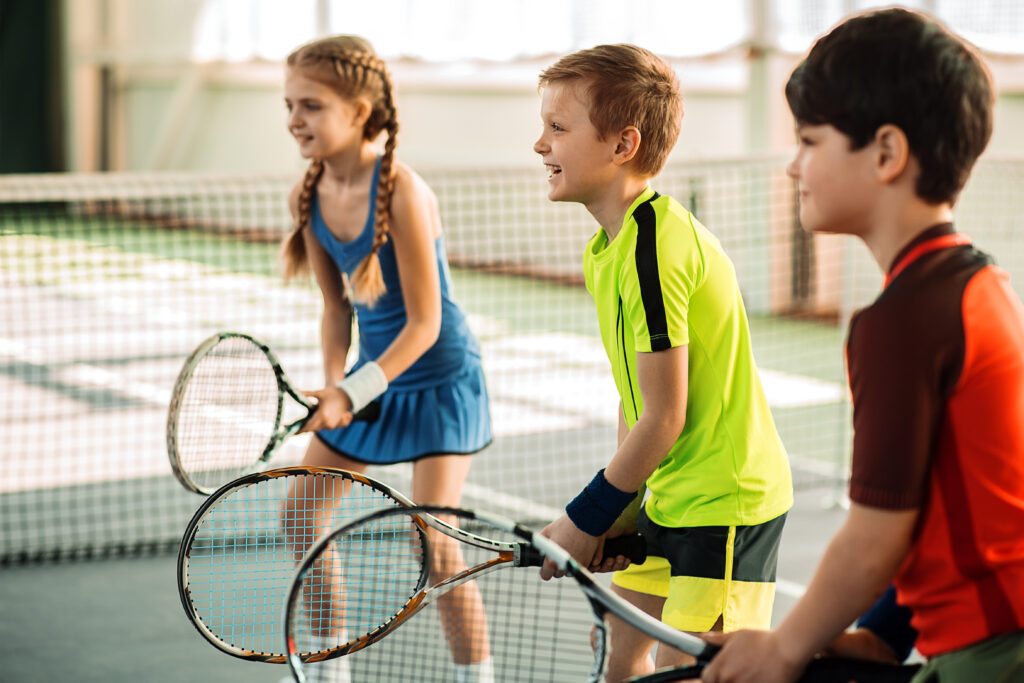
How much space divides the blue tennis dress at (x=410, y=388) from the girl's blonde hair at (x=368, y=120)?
34 millimetres

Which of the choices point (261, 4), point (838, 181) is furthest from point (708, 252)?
point (261, 4)

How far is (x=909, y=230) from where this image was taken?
111 cm

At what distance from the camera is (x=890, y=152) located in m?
1.08

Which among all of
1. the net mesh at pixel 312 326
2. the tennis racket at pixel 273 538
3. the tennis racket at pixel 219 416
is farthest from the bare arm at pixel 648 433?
the net mesh at pixel 312 326

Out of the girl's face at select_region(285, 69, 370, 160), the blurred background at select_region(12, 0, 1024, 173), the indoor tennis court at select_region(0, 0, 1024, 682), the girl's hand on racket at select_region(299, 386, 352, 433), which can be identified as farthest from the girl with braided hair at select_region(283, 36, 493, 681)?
the blurred background at select_region(12, 0, 1024, 173)

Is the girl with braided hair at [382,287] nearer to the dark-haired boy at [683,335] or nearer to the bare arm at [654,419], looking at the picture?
the dark-haired boy at [683,335]


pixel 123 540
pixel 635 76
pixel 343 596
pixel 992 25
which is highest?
pixel 992 25

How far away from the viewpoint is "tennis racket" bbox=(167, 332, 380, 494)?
198 cm

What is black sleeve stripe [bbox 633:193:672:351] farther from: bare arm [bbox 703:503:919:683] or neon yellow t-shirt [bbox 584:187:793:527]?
bare arm [bbox 703:503:919:683]

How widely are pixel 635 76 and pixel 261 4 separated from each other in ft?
33.0

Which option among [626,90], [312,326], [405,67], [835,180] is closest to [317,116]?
[626,90]

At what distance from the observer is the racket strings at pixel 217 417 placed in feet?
7.02

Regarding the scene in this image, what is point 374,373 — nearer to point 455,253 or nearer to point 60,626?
point 60,626

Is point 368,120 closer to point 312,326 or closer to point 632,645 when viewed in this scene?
point 632,645
